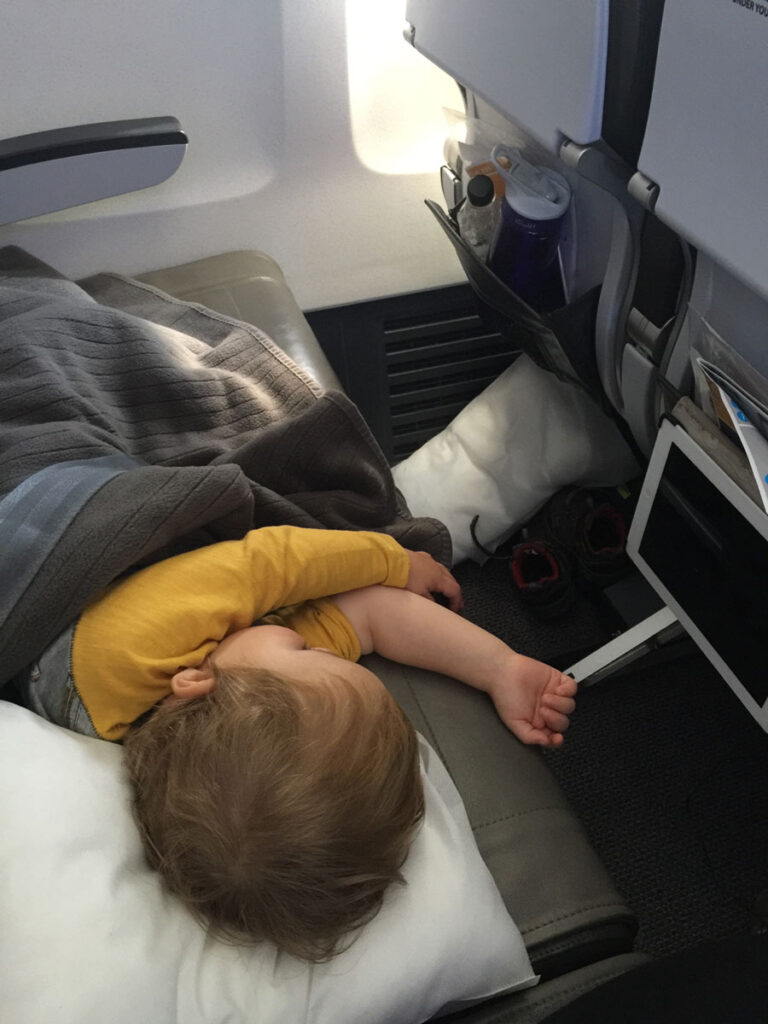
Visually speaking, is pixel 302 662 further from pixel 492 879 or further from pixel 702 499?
pixel 702 499

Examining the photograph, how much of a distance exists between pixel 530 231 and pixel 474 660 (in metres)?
0.57

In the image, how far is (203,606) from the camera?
856mm

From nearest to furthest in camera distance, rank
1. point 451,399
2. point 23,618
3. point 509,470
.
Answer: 1. point 23,618
2. point 509,470
3. point 451,399

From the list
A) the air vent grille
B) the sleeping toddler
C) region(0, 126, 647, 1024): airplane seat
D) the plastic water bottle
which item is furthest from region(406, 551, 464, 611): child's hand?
the air vent grille

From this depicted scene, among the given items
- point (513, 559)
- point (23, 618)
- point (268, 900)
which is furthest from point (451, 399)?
point (268, 900)

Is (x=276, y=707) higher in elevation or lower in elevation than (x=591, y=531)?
higher

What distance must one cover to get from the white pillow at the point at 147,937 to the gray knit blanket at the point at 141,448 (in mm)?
169

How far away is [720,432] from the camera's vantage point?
0.77 metres

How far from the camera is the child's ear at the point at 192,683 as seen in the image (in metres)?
0.81

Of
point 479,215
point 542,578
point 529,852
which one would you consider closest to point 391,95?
point 479,215

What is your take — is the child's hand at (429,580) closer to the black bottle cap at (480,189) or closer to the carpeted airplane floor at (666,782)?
the carpeted airplane floor at (666,782)

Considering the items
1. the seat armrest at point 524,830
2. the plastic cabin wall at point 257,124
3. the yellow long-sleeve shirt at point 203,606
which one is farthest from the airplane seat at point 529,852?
the plastic cabin wall at point 257,124

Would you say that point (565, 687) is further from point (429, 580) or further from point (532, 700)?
A: point (429, 580)

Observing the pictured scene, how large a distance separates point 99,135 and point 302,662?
945 mm
